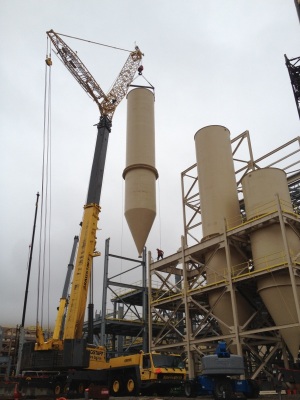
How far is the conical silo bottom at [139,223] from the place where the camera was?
74.4ft

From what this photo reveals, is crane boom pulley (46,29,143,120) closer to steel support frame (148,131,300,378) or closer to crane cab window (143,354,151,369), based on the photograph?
steel support frame (148,131,300,378)

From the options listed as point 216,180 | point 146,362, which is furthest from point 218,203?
point 146,362

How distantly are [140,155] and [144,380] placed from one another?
42.0 feet

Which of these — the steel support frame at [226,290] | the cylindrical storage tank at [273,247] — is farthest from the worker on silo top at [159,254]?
the cylindrical storage tank at [273,247]

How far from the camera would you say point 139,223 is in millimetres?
23016

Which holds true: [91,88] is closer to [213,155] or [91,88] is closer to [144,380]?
[213,155]

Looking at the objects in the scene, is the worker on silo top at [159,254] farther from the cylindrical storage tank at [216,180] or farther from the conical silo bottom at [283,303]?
the conical silo bottom at [283,303]

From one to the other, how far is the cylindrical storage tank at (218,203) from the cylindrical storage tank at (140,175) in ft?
18.2

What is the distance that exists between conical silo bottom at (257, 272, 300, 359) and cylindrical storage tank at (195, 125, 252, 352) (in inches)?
121

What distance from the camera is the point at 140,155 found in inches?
927

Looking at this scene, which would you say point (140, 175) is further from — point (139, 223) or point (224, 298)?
point (224, 298)

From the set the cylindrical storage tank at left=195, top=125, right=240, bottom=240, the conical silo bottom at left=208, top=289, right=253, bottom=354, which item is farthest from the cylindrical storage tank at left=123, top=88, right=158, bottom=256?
the conical silo bottom at left=208, top=289, right=253, bottom=354

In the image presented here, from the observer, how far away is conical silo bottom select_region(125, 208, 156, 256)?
22.7 meters

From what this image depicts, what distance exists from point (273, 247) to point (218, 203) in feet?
18.6
